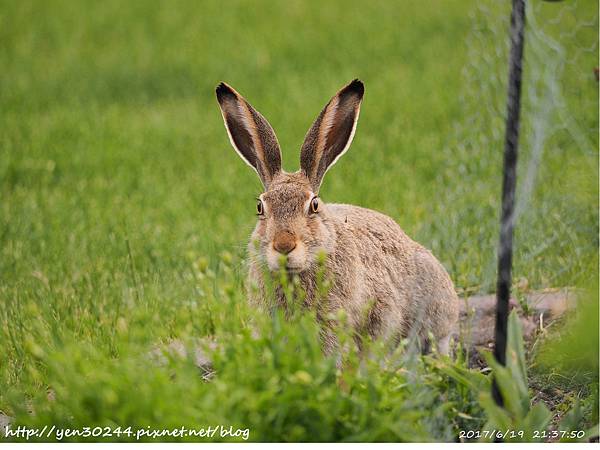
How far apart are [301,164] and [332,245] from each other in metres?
0.35

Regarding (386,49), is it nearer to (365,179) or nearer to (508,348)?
(365,179)

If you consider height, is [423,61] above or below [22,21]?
below

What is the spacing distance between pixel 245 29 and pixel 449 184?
5.05 meters

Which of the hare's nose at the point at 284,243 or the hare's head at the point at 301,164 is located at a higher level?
the hare's head at the point at 301,164

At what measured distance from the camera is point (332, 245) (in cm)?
342

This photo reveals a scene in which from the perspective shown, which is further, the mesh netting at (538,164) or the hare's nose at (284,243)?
the mesh netting at (538,164)

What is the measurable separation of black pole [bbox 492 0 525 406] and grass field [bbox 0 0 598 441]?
296 millimetres

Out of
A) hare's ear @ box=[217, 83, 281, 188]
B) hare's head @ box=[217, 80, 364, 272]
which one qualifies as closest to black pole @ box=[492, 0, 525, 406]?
hare's head @ box=[217, 80, 364, 272]

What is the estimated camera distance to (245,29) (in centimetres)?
1066

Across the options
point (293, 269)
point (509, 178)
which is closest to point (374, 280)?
point (293, 269)

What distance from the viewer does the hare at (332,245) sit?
129 inches

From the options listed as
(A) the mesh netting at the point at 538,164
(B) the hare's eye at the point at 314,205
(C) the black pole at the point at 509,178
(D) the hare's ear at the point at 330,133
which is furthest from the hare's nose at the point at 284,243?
(A) the mesh netting at the point at 538,164

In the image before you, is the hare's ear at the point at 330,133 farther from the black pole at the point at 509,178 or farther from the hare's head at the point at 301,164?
the black pole at the point at 509,178

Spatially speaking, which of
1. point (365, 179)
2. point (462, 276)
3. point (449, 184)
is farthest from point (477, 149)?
point (462, 276)
